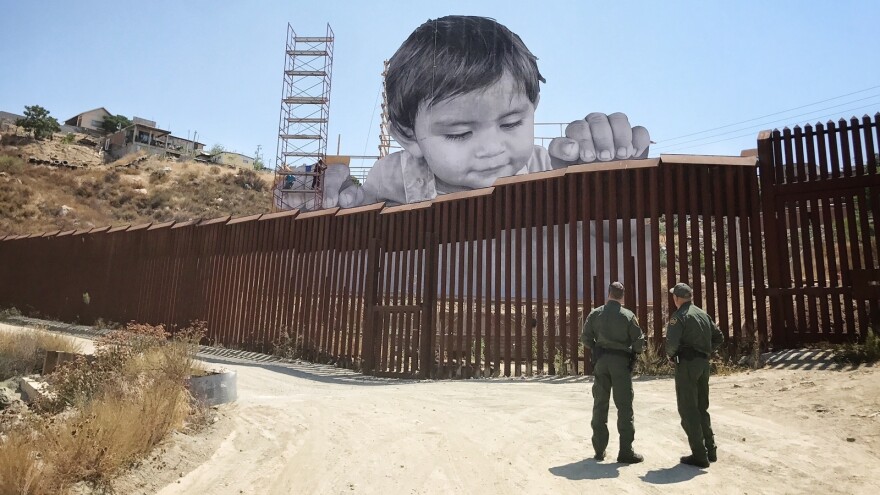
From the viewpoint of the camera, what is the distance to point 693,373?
14.9 ft

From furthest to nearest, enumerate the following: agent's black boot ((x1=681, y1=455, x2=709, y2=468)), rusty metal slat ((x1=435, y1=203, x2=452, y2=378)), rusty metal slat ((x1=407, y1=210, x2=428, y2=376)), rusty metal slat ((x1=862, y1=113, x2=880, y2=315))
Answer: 1. rusty metal slat ((x1=407, y1=210, x2=428, y2=376))
2. rusty metal slat ((x1=435, y1=203, x2=452, y2=378))
3. rusty metal slat ((x1=862, y1=113, x2=880, y2=315))
4. agent's black boot ((x1=681, y1=455, x2=709, y2=468))

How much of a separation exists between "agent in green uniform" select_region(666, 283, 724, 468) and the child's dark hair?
30.0 meters

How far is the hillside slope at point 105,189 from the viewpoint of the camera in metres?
42.0

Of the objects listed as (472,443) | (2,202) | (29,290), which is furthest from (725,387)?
(2,202)

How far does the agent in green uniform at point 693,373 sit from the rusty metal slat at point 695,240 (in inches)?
151

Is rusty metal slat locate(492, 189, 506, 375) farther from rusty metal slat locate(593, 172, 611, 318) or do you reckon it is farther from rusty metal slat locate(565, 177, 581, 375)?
rusty metal slat locate(593, 172, 611, 318)

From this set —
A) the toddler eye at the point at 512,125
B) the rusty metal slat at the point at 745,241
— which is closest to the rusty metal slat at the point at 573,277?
the rusty metal slat at the point at 745,241

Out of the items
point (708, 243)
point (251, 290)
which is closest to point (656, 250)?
point (708, 243)

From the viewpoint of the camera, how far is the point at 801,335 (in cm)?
789

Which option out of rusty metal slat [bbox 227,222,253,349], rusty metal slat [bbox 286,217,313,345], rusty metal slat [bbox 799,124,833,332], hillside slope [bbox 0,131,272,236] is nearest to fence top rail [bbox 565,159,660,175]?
rusty metal slat [bbox 799,124,833,332]

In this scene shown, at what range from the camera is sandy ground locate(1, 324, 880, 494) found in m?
4.12

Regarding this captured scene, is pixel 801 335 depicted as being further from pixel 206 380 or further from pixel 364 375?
pixel 206 380

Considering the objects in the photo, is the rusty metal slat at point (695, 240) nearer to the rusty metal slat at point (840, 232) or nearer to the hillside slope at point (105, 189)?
the rusty metal slat at point (840, 232)

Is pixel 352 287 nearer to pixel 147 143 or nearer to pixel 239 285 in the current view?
pixel 239 285
